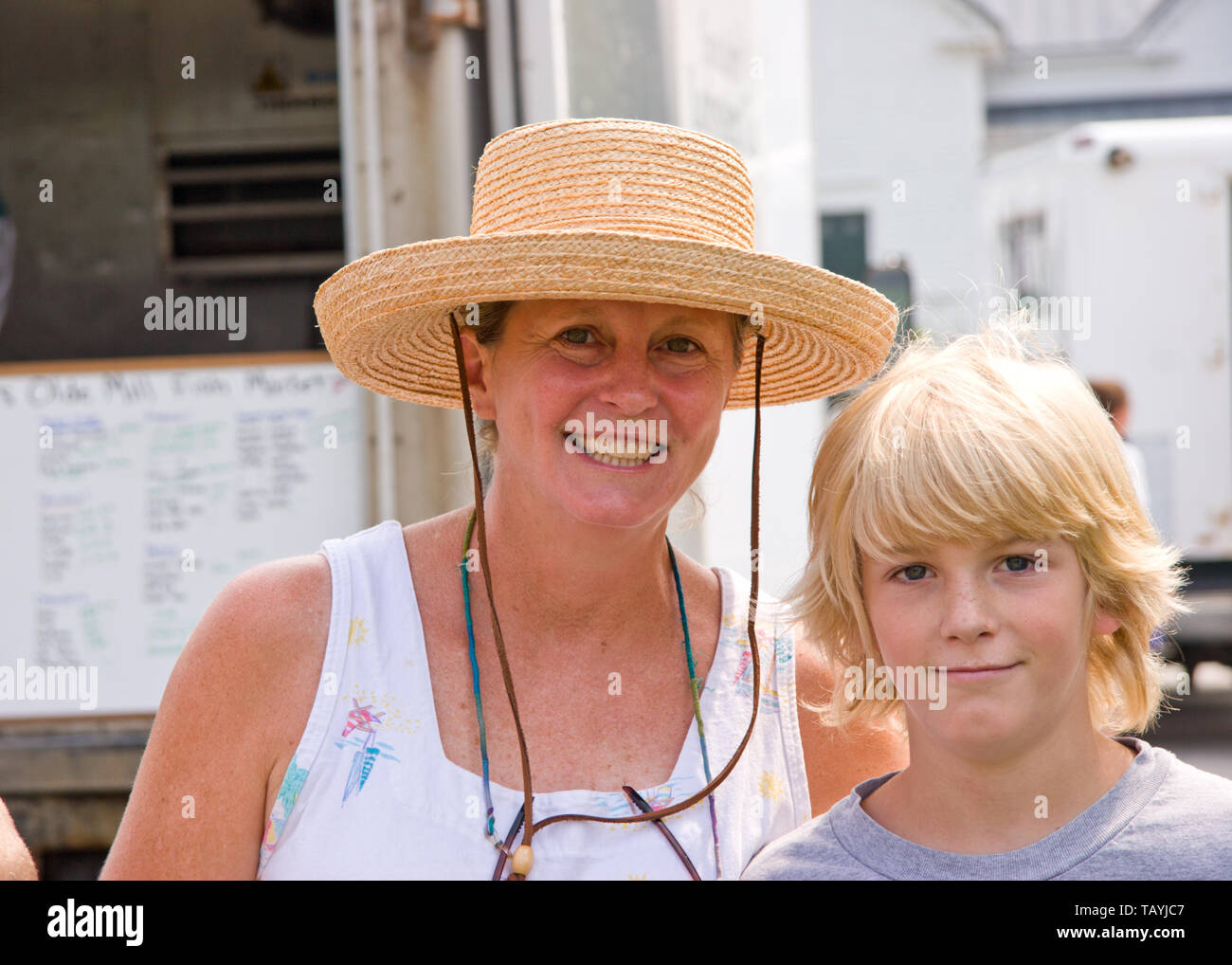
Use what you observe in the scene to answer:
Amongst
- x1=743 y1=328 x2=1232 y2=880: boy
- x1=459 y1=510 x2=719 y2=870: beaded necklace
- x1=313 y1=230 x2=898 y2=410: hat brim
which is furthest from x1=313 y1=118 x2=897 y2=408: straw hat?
x1=459 y1=510 x2=719 y2=870: beaded necklace

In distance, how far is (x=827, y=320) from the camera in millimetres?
1978

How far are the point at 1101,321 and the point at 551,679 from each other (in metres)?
5.76

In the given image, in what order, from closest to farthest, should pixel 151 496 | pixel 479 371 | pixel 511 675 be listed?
1. pixel 511 675
2. pixel 479 371
3. pixel 151 496

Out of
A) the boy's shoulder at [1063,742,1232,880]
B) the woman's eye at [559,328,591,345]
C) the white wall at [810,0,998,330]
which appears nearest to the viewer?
the boy's shoulder at [1063,742,1232,880]

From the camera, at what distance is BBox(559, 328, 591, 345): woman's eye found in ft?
6.09

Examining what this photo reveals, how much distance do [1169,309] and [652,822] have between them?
5999 millimetres

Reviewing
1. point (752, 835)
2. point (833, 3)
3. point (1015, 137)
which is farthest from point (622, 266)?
point (1015, 137)

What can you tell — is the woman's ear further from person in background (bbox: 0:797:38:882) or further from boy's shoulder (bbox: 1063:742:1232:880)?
boy's shoulder (bbox: 1063:742:1232:880)

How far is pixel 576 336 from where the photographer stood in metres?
1.86

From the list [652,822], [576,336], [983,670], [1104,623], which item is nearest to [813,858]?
[652,822]

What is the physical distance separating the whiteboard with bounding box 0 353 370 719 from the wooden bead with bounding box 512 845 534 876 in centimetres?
268

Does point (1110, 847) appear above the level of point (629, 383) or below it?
below

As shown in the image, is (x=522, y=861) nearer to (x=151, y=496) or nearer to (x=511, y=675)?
(x=511, y=675)

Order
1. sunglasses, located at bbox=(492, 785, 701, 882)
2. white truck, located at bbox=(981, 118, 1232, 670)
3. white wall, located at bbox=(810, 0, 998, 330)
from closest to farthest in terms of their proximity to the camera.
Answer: sunglasses, located at bbox=(492, 785, 701, 882)
white truck, located at bbox=(981, 118, 1232, 670)
white wall, located at bbox=(810, 0, 998, 330)
